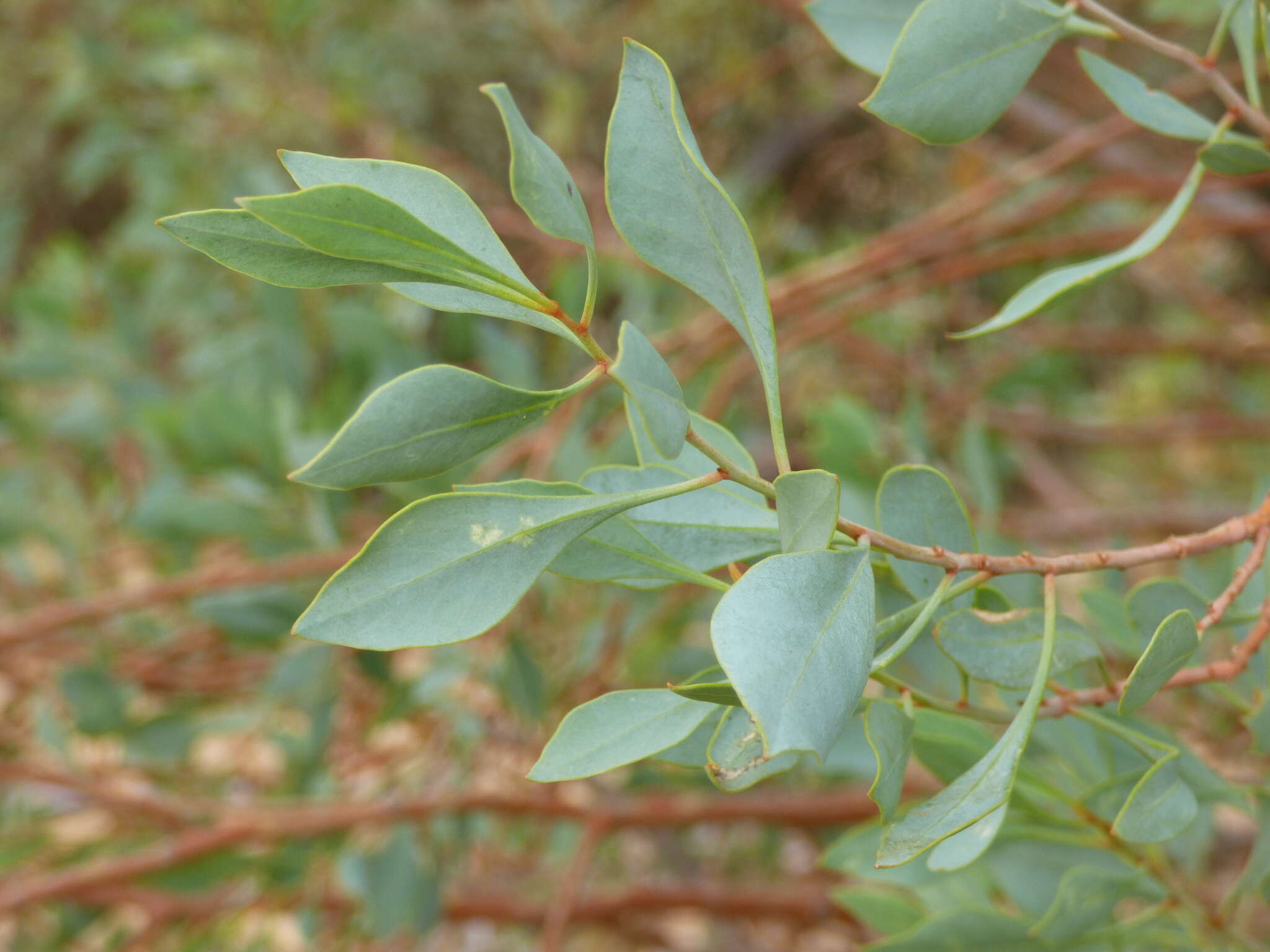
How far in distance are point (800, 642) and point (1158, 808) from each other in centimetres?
14

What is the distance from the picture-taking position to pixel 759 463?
1.21 metres

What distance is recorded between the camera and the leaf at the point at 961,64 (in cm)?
28

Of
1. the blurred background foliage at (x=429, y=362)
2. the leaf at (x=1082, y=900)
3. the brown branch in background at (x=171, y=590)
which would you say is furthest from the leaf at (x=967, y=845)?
the brown branch in background at (x=171, y=590)

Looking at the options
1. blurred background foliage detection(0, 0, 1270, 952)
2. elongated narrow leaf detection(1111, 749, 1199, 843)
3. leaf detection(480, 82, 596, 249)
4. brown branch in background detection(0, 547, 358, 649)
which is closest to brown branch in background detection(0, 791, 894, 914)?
blurred background foliage detection(0, 0, 1270, 952)

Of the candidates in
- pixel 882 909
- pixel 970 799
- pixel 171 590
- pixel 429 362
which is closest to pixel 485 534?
pixel 970 799

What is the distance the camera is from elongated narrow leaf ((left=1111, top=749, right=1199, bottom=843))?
0.27 meters

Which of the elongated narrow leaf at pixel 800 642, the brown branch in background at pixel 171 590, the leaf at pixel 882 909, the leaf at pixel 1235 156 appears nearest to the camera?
the elongated narrow leaf at pixel 800 642

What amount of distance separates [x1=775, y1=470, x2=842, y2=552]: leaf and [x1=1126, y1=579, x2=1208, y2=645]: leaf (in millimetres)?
150

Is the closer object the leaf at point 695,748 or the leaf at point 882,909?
the leaf at point 695,748

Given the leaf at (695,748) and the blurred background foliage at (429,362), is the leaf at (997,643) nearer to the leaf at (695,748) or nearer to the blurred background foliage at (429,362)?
the leaf at (695,748)

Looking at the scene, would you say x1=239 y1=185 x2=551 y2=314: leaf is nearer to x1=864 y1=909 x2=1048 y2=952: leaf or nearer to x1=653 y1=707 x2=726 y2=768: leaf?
x1=653 y1=707 x2=726 y2=768: leaf

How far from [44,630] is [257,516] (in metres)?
0.16

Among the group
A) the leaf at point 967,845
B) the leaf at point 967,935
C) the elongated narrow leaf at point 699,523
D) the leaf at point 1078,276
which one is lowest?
the leaf at point 967,935

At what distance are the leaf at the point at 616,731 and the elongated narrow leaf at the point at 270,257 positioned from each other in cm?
11
